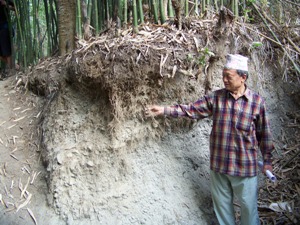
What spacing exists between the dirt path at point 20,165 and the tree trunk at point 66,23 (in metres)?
0.53

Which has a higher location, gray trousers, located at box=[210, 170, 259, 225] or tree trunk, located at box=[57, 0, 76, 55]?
tree trunk, located at box=[57, 0, 76, 55]

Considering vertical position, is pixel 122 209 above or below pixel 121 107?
below

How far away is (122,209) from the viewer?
2104 mm

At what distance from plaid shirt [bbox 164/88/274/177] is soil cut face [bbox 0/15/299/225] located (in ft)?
1.32

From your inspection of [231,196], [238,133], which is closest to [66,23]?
[238,133]

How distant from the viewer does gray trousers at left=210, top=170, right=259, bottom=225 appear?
1934 millimetres

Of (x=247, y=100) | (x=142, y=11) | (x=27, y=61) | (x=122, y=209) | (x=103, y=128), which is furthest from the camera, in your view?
(x=27, y=61)

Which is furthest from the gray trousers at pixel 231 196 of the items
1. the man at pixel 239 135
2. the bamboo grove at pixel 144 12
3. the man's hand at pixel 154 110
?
the bamboo grove at pixel 144 12

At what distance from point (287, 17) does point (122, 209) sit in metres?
2.42

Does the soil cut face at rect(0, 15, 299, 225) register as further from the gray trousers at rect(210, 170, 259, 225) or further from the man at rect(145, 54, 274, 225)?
the man at rect(145, 54, 274, 225)

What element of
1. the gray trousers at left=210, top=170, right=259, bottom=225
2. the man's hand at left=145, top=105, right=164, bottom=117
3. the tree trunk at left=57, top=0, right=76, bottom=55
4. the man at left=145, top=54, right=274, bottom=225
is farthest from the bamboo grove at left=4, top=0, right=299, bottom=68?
the gray trousers at left=210, top=170, right=259, bottom=225

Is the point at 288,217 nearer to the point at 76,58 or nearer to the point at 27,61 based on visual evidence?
the point at 76,58

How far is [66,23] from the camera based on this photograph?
274 cm

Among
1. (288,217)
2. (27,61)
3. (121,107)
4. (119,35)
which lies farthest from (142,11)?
(288,217)
